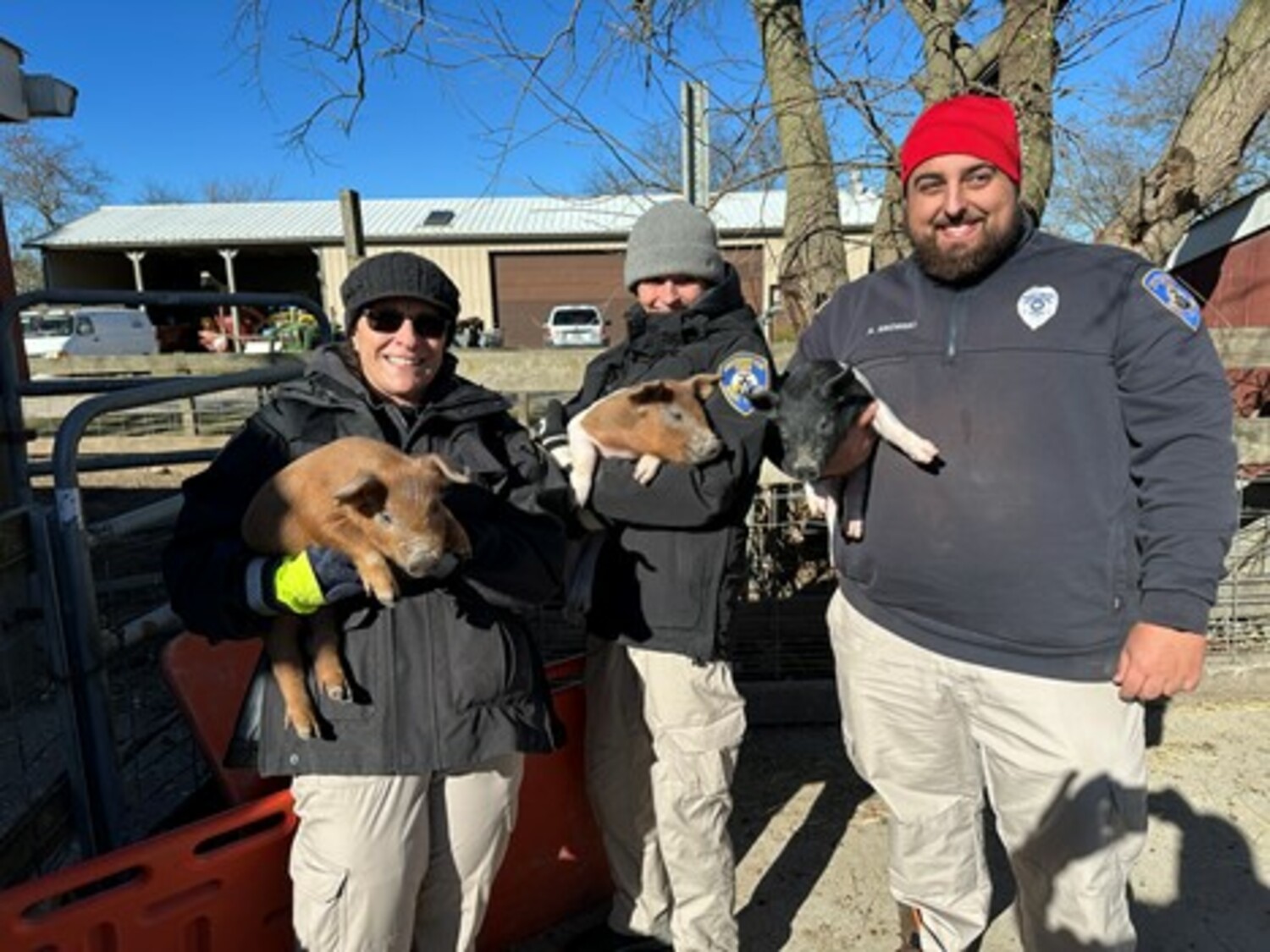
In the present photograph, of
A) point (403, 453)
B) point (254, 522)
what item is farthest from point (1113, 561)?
point (254, 522)

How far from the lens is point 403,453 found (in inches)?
86.4

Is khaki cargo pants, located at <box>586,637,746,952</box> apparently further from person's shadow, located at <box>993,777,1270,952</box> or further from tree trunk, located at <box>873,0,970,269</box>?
tree trunk, located at <box>873,0,970,269</box>

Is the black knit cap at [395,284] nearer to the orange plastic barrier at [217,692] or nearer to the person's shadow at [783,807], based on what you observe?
the orange plastic barrier at [217,692]

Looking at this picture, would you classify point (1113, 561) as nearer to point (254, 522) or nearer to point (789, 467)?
point (789, 467)

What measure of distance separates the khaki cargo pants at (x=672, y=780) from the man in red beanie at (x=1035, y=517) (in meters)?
0.53

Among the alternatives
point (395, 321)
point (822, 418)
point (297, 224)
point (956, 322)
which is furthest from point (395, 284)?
point (297, 224)

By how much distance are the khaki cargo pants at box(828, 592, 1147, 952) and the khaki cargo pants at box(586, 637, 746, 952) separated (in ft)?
1.44

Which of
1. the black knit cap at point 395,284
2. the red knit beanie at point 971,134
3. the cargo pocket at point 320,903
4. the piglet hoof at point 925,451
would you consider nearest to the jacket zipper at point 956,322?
the piglet hoof at point 925,451

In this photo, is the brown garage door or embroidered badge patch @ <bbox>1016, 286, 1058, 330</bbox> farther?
the brown garage door

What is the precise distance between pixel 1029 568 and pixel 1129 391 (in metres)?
0.52

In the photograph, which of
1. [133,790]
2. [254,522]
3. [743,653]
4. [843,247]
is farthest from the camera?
[843,247]

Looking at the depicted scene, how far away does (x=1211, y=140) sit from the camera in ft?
14.9

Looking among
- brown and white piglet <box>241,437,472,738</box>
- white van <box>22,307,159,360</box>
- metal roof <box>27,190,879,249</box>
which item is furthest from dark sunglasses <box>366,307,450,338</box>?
metal roof <box>27,190,879,249</box>

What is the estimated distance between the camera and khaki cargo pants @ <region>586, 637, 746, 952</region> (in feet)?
8.42
